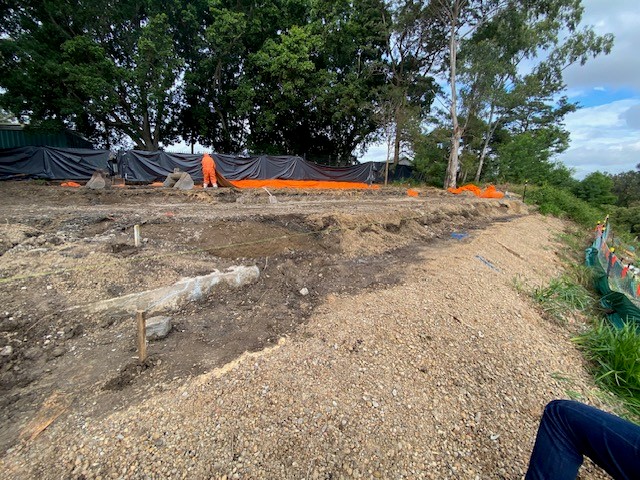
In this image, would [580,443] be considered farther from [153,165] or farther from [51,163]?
[51,163]

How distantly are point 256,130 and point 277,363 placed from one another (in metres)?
20.4

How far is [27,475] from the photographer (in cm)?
150

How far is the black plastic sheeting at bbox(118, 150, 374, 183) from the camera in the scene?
40.4ft

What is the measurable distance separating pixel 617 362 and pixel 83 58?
67.1 feet

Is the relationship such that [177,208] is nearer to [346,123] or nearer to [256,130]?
[256,130]

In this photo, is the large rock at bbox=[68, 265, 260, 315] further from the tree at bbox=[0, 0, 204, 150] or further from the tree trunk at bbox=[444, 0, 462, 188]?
the tree trunk at bbox=[444, 0, 462, 188]

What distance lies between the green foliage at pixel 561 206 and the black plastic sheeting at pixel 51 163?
747 inches

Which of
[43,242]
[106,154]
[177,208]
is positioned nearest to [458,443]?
[43,242]

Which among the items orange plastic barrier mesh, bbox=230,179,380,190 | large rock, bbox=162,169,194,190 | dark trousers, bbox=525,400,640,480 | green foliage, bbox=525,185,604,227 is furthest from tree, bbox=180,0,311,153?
dark trousers, bbox=525,400,640,480

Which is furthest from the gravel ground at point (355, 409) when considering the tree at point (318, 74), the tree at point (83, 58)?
the tree at point (318, 74)

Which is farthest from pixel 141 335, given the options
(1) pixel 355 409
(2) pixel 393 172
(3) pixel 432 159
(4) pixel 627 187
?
(4) pixel 627 187

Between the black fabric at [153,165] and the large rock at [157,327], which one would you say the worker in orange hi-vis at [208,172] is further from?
the large rock at [157,327]

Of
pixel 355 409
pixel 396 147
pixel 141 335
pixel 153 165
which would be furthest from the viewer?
pixel 396 147

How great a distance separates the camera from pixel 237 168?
14484 millimetres
